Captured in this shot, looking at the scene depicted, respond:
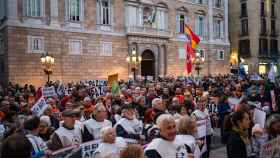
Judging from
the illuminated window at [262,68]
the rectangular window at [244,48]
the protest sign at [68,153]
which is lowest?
the protest sign at [68,153]

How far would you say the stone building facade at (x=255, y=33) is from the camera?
156 feet

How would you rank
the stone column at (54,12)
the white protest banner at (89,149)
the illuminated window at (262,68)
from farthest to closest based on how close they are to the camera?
the illuminated window at (262,68) → the stone column at (54,12) → the white protest banner at (89,149)

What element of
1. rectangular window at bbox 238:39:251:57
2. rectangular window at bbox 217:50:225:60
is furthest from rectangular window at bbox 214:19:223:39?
rectangular window at bbox 238:39:251:57

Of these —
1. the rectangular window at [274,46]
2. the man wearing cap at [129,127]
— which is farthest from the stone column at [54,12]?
the rectangular window at [274,46]

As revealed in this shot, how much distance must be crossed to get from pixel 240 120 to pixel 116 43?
2575 cm

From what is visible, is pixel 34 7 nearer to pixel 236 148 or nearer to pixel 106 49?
pixel 106 49

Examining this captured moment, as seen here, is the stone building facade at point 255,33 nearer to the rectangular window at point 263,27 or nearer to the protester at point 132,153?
the rectangular window at point 263,27

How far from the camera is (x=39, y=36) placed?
84.1 ft

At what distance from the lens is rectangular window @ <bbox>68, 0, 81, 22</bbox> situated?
90.5ft

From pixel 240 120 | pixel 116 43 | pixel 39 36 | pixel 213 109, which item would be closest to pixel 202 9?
pixel 116 43

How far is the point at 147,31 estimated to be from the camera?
31797 mm

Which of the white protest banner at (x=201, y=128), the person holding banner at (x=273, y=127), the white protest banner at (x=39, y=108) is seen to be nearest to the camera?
the person holding banner at (x=273, y=127)

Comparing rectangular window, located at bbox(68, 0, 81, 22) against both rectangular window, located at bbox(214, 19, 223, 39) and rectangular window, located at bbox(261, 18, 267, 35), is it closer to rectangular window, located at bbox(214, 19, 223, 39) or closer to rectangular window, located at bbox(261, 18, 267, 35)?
rectangular window, located at bbox(214, 19, 223, 39)

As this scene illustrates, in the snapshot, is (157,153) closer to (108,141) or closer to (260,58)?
(108,141)
